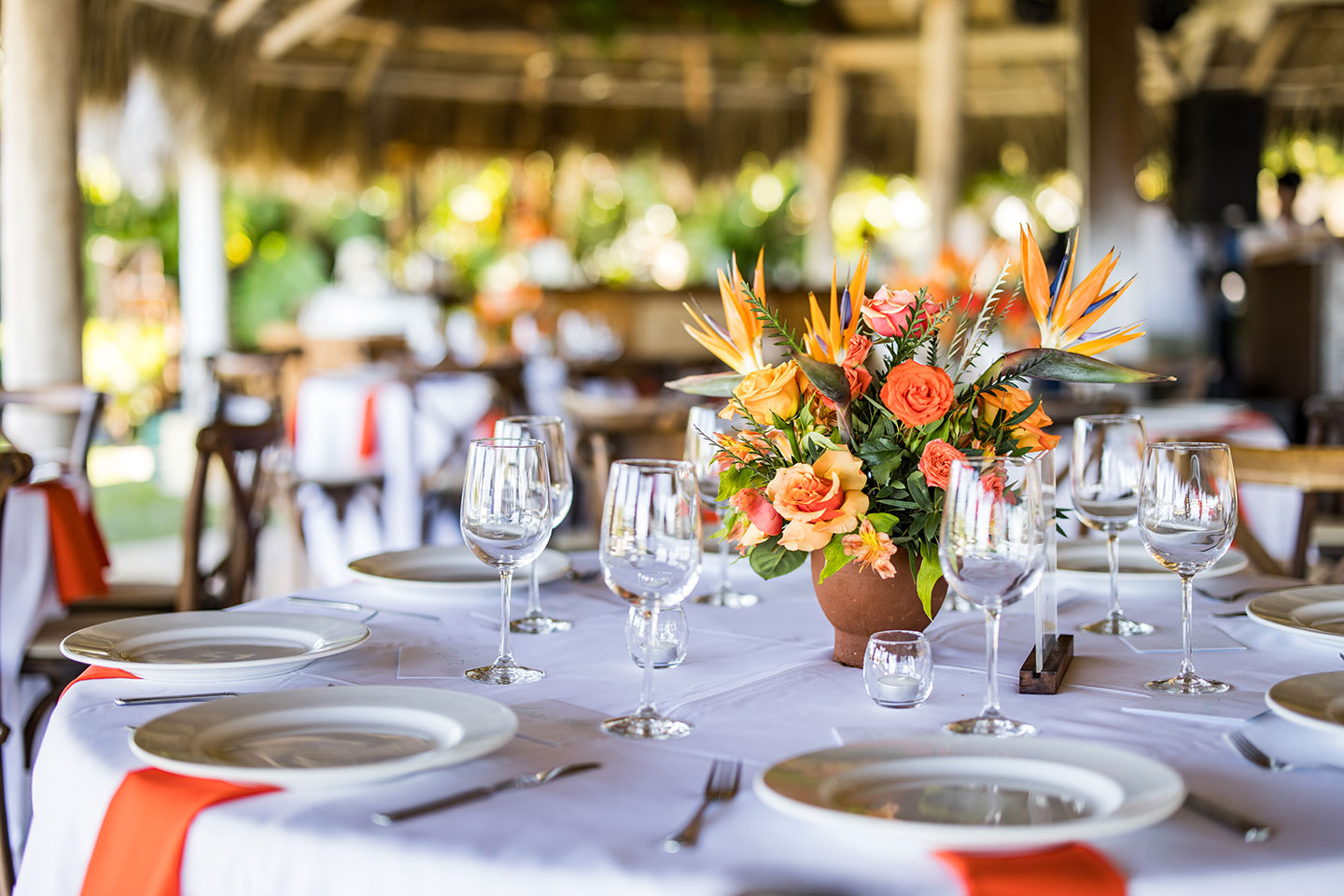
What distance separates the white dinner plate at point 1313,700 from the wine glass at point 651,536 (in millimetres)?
474

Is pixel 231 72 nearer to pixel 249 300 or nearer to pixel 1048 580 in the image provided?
pixel 1048 580

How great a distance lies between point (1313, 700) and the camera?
40.8 inches

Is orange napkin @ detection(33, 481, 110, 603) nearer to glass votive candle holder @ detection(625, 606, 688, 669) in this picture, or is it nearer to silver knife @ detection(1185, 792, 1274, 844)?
glass votive candle holder @ detection(625, 606, 688, 669)

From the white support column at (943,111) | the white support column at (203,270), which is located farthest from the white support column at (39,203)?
→ the white support column at (943,111)

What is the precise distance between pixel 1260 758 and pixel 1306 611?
501 mm

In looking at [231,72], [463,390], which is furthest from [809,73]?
[463,390]

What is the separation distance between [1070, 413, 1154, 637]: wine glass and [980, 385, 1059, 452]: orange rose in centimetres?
25

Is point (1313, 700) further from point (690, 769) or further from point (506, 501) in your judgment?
point (506, 501)

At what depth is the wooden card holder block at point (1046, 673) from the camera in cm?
116

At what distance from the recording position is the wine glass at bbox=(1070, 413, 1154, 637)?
4.80 feet

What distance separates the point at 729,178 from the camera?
970 centimetres

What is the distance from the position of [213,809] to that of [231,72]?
661cm

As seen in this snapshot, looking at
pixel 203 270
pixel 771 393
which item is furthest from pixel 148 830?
pixel 203 270

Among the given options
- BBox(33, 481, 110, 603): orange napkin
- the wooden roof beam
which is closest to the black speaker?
the wooden roof beam
